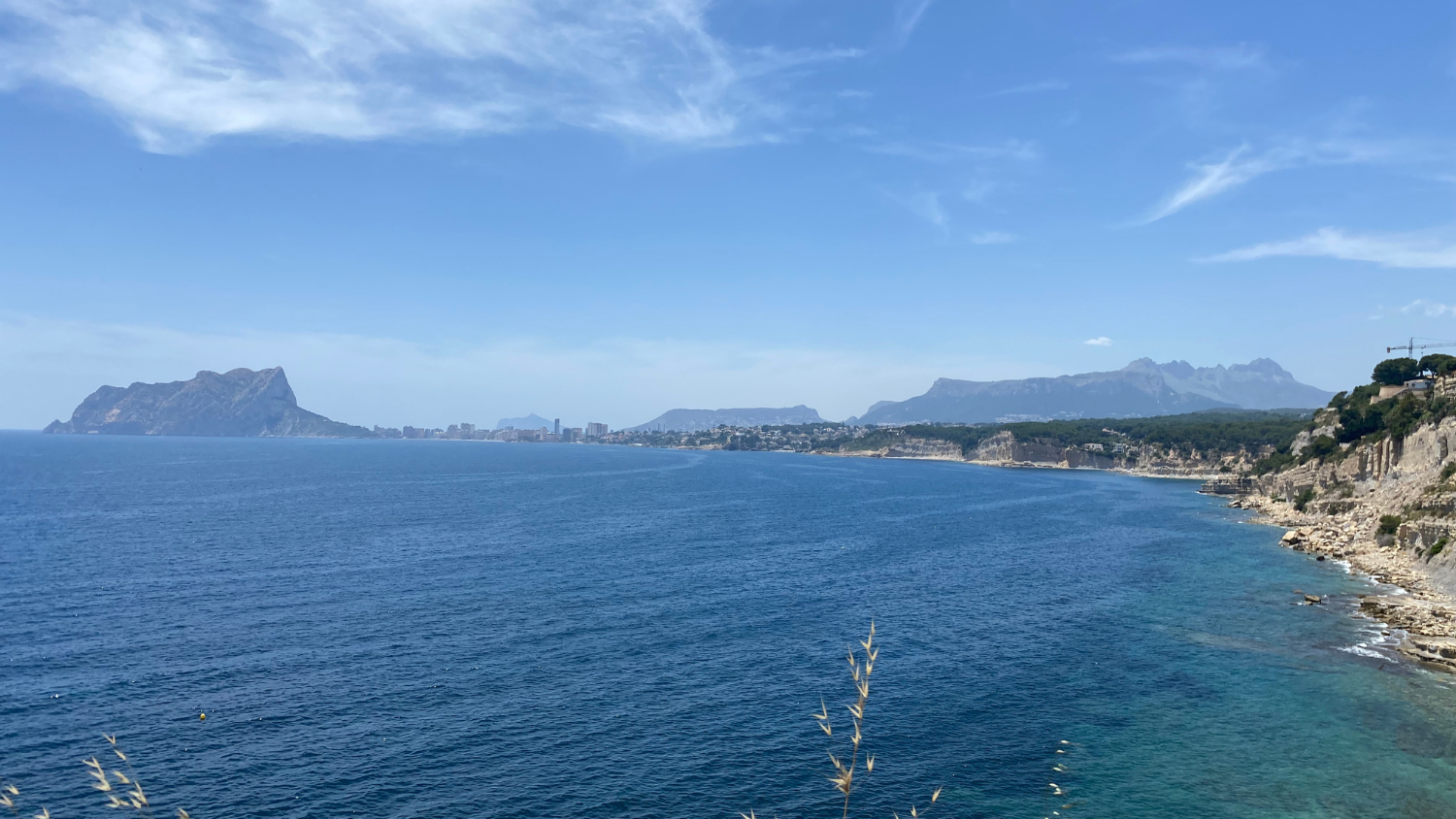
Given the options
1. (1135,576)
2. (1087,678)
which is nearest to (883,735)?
(1087,678)

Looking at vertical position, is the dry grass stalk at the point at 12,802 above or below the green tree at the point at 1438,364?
below

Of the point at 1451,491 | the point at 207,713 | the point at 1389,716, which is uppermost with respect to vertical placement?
the point at 1451,491

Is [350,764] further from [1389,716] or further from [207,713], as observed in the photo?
[1389,716]

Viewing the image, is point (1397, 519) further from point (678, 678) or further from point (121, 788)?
point (121, 788)

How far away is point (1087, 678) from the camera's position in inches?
1943

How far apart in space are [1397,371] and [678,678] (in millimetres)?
153506

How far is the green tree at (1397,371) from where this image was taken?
13975cm

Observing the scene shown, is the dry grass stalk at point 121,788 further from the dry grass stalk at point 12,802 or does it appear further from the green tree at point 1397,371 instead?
the green tree at point 1397,371

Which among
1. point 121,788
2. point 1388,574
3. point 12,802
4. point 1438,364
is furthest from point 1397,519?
point 12,802

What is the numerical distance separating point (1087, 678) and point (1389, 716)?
1481 cm

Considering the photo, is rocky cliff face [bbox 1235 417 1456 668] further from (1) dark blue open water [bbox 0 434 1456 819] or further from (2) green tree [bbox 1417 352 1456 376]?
(2) green tree [bbox 1417 352 1456 376]

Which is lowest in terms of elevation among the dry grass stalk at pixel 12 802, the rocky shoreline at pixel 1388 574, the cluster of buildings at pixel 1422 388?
the rocky shoreline at pixel 1388 574

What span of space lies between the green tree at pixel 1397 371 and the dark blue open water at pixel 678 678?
233 feet

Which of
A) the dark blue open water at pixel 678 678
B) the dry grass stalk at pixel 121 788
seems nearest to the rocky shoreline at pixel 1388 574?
the dark blue open water at pixel 678 678
